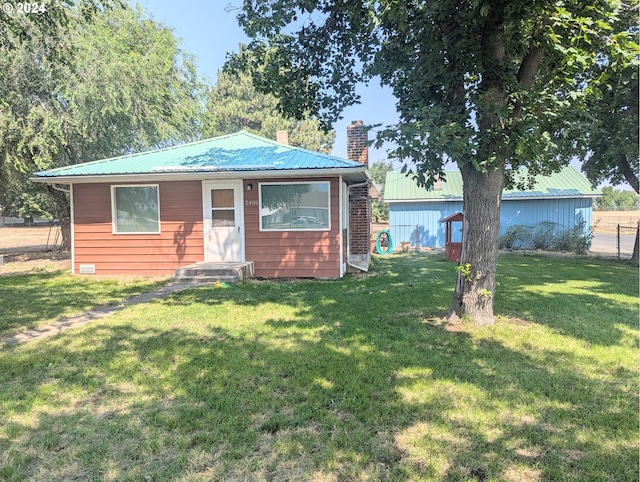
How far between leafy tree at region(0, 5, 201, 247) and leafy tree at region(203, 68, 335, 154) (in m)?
18.3

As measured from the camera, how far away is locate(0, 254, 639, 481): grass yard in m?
2.27

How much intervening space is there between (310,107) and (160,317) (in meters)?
3.81

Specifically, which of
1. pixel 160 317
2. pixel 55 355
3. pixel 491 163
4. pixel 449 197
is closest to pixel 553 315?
pixel 491 163

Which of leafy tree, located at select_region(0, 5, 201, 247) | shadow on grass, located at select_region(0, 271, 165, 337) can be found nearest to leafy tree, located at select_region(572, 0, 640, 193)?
shadow on grass, located at select_region(0, 271, 165, 337)

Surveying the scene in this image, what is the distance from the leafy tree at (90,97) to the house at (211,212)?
2.44 metres

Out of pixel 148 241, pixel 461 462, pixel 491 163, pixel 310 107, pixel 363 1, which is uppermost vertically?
pixel 363 1

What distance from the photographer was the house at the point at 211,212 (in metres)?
9.04

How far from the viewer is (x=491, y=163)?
4262mm

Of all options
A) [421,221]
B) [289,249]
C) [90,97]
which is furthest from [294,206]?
[421,221]

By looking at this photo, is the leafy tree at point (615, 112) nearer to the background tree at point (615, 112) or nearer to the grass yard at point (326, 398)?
the background tree at point (615, 112)

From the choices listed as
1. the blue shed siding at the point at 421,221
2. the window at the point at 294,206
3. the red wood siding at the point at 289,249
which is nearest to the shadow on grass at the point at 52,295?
the red wood siding at the point at 289,249

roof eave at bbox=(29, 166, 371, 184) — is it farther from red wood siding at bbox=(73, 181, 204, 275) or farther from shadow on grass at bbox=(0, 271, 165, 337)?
shadow on grass at bbox=(0, 271, 165, 337)

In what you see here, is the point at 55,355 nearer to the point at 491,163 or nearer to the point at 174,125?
the point at 491,163

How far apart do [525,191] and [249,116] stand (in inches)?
885
